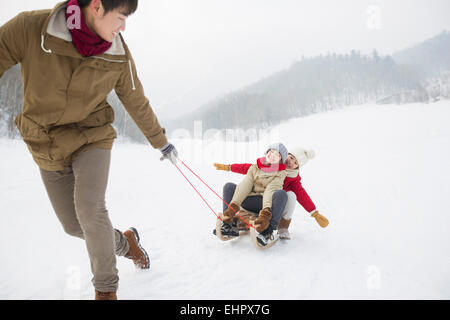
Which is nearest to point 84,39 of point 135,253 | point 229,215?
point 135,253

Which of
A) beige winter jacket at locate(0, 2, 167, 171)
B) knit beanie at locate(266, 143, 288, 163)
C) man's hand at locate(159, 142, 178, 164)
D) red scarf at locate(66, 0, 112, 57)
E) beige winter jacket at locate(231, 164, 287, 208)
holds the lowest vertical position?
beige winter jacket at locate(231, 164, 287, 208)

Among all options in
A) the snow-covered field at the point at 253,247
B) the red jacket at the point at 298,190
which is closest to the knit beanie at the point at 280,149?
the red jacket at the point at 298,190

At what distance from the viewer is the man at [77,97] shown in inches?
52.4

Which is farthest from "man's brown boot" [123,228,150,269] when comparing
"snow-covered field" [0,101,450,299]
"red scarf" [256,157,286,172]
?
"red scarf" [256,157,286,172]

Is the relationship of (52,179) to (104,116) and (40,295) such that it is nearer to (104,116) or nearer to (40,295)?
(104,116)

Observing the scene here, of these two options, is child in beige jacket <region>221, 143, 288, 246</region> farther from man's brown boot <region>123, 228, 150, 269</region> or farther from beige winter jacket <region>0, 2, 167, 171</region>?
beige winter jacket <region>0, 2, 167, 171</region>

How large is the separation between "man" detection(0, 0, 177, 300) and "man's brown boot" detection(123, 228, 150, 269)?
0.46 metres

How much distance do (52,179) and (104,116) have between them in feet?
1.72

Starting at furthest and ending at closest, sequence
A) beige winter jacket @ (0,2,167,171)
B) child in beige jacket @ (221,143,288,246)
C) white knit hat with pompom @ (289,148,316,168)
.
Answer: white knit hat with pompom @ (289,148,316,168), child in beige jacket @ (221,143,288,246), beige winter jacket @ (0,2,167,171)

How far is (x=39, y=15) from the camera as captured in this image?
4.37ft

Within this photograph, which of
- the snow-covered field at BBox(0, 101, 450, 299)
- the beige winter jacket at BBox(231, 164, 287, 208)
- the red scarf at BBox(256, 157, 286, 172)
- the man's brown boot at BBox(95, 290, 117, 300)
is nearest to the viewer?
the man's brown boot at BBox(95, 290, 117, 300)

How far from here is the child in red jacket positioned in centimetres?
299

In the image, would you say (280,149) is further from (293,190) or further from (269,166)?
(293,190)

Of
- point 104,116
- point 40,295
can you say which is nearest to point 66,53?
point 104,116
